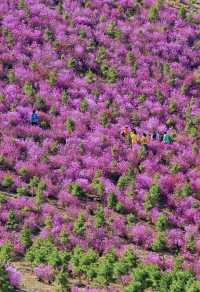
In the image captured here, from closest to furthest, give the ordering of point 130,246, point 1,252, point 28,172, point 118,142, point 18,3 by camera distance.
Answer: point 1,252 < point 130,246 < point 28,172 < point 118,142 < point 18,3

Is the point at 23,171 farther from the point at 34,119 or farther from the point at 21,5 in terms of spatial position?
the point at 21,5

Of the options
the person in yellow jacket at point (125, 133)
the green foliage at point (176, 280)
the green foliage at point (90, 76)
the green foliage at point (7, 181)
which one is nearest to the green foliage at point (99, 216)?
the green foliage at point (176, 280)

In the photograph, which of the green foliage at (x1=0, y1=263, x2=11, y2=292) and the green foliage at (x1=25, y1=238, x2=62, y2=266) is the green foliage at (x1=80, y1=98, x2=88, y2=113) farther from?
the green foliage at (x1=0, y1=263, x2=11, y2=292)

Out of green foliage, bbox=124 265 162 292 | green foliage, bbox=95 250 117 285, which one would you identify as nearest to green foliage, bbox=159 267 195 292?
green foliage, bbox=124 265 162 292

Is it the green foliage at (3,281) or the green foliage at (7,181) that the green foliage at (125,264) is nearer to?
the green foliage at (3,281)

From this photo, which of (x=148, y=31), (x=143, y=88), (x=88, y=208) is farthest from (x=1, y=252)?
(x=148, y=31)

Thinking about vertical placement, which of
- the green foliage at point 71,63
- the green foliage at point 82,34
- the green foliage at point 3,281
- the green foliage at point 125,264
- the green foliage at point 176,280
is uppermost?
the green foliage at point 3,281

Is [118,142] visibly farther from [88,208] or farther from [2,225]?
[2,225]
